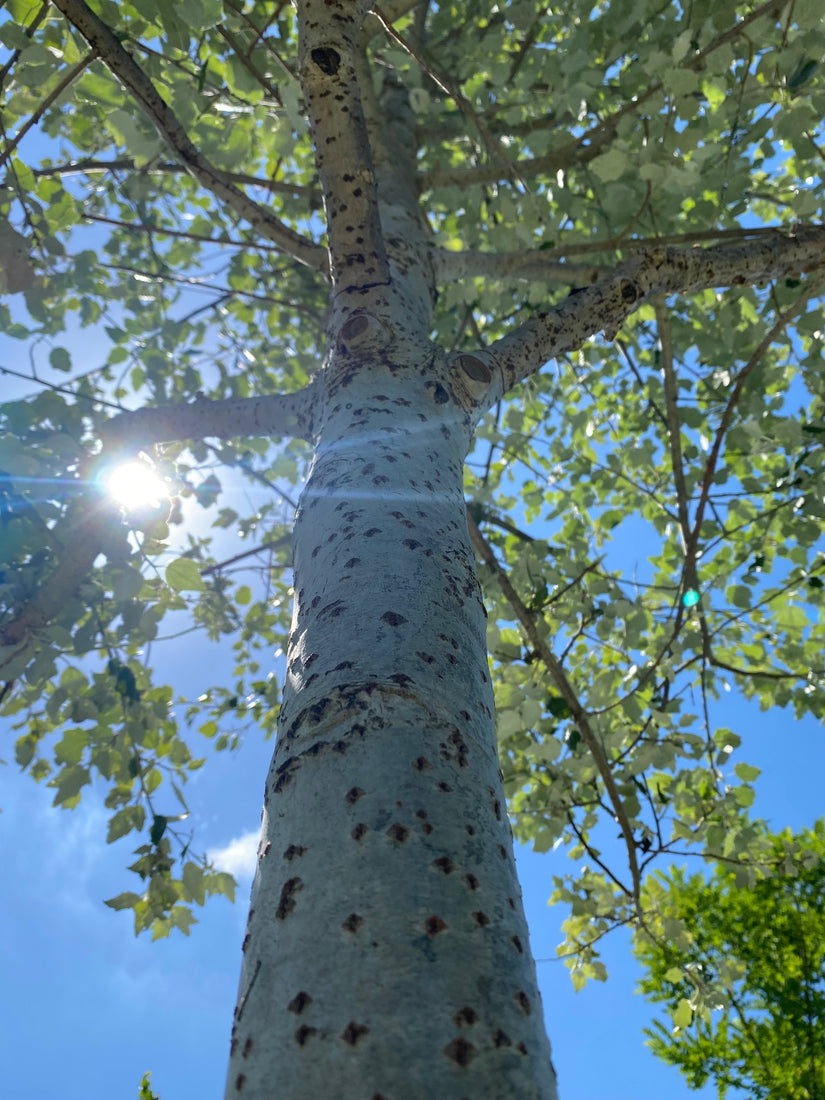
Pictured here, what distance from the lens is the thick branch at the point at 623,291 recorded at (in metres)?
1.87

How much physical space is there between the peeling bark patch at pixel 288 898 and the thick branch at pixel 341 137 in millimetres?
1449

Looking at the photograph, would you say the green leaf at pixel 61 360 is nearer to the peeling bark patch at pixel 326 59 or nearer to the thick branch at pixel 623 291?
the peeling bark patch at pixel 326 59

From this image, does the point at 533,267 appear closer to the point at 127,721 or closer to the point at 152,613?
the point at 152,613

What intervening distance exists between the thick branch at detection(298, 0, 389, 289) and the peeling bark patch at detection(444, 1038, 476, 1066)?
1.61 m

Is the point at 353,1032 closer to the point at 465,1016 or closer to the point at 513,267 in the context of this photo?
the point at 465,1016

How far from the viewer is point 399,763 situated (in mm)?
851

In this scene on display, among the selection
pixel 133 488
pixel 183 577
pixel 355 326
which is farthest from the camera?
pixel 133 488

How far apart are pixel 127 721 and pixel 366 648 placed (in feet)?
5.76

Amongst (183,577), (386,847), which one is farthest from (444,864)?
(183,577)

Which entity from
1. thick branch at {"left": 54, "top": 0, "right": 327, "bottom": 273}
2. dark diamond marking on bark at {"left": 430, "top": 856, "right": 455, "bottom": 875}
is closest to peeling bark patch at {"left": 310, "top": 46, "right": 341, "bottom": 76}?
thick branch at {"left": 54, "top": 0, "right": 327, "bottom": 273}

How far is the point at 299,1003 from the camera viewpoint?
2.18 ft

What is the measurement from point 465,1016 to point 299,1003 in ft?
0.50

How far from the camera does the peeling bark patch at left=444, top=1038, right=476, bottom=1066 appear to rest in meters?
0.61

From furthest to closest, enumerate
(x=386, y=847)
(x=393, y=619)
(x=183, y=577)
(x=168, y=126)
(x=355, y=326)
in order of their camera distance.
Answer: (x=183, y=577) → (x=168, y=126) → (x=355, y=326) → (x=393, y=619) → (x=386, y=847)
